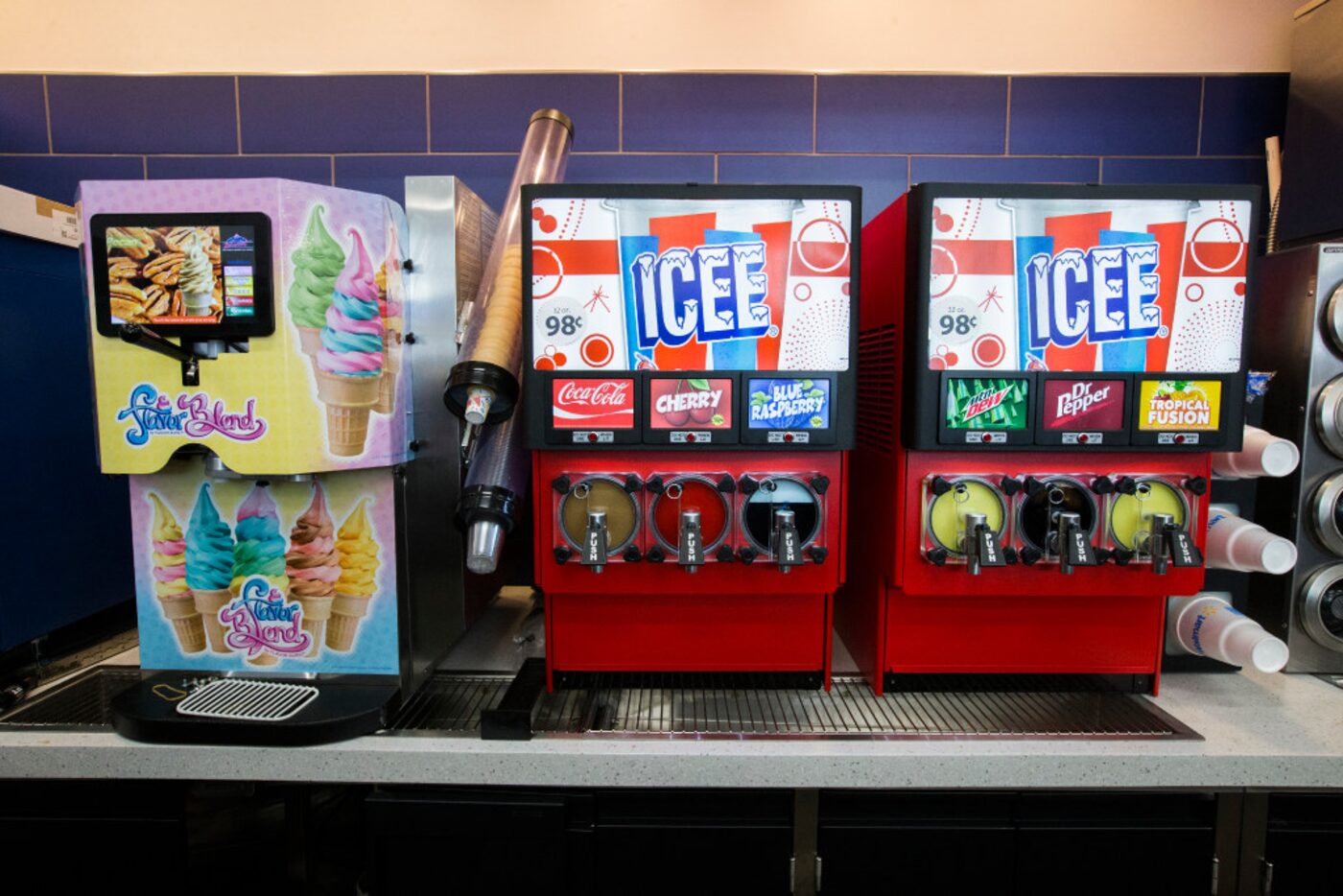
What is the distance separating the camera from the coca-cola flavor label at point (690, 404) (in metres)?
1.00

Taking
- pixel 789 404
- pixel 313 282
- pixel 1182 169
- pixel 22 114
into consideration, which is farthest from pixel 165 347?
pixel 1182 169

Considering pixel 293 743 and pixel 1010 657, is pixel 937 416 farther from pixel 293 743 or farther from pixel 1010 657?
pixel 293 743

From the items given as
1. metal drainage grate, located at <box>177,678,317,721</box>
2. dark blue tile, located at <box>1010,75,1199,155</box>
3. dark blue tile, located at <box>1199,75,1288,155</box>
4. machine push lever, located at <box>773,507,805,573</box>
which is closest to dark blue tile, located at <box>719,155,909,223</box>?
dark blue tile, located at <box>1010,75,1199,155</box>

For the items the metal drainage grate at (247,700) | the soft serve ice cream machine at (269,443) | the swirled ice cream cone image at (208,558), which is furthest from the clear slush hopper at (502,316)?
the metal drainage grate at (247,700)

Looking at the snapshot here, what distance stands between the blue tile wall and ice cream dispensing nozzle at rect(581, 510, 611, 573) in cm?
109

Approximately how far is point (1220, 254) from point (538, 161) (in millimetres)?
1264

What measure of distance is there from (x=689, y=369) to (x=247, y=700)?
90cm

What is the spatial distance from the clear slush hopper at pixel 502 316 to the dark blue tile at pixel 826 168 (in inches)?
19.0

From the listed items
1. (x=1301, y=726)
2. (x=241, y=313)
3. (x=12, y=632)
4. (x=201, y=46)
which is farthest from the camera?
(x=201, y=46)

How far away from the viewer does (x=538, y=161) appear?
1398mm

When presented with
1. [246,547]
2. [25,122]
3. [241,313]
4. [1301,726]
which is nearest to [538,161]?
[241,313]

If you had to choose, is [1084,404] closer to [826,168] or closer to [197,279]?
[826,168]

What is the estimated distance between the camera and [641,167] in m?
1.69

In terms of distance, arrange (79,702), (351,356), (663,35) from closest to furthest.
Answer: (351,356) < (79,702) < (663,35)
